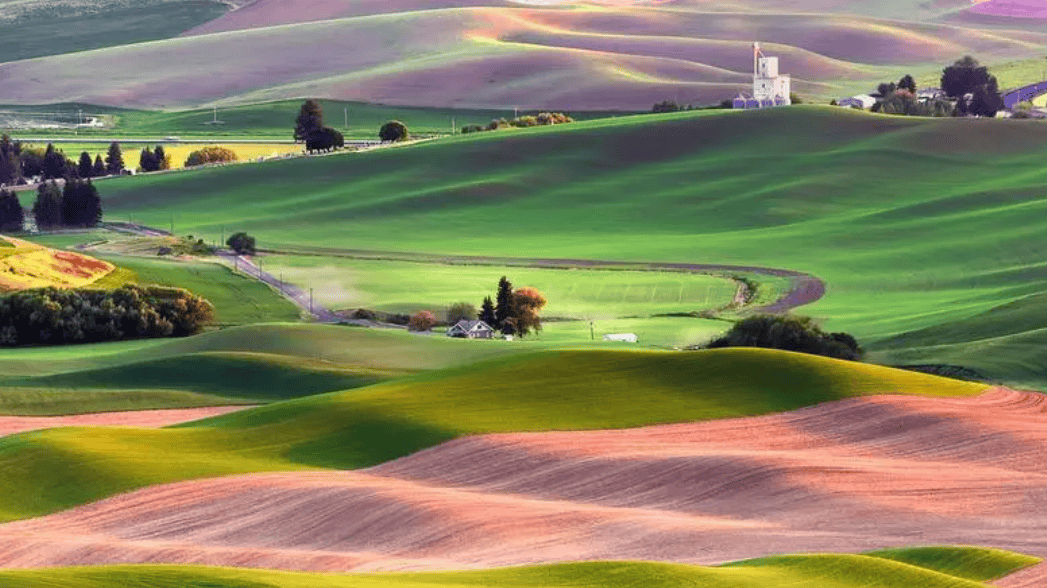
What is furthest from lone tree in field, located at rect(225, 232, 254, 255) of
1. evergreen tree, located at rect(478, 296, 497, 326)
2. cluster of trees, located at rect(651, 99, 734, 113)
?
cluster of trees, located at rect(651, 99, 734, 113)

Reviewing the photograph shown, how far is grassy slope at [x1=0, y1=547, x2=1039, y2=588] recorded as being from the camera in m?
32.1

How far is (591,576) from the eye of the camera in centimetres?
3547

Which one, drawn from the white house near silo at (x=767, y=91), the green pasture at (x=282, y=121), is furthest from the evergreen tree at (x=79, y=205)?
the white house near silo at (x=767, y=91)

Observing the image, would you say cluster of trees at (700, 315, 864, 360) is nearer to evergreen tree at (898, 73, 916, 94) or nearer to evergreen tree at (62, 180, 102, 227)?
evergreen tree at (62, 180, 102, 227)

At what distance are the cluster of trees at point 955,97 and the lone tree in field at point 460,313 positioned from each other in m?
78.5

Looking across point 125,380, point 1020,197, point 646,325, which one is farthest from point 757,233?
point 125,380

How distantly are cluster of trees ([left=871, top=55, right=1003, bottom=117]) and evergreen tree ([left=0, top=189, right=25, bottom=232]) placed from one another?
62581 mm

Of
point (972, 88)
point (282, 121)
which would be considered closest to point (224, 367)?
point (972, 88)

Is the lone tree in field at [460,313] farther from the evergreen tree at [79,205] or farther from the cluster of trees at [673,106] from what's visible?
the cluster of trees at [673,106]

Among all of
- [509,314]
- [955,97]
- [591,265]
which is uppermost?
[955,97]

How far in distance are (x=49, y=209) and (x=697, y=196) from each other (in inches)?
1385

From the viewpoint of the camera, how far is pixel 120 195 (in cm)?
14038

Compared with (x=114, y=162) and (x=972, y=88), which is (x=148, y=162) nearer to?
(x=114, y=162)

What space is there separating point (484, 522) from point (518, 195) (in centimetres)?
9449
